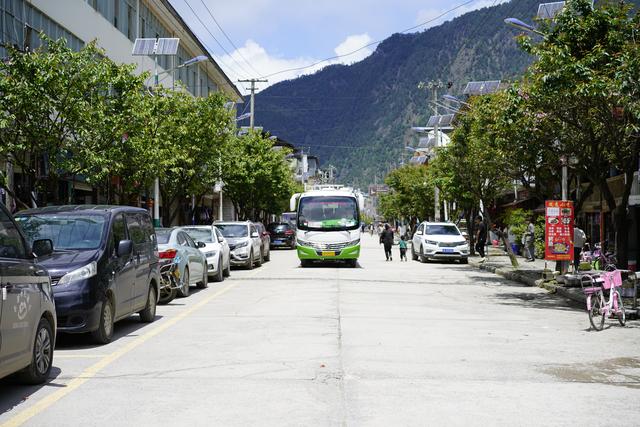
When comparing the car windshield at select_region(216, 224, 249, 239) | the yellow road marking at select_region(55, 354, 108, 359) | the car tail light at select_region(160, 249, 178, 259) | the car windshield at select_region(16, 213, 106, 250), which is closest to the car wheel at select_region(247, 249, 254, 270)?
the car windshield at select_region(216, 224, 249, 239)

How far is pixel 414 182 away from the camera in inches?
2456

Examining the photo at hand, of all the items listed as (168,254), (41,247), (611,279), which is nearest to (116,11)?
(168,254)

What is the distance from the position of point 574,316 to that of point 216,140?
19.9 metres

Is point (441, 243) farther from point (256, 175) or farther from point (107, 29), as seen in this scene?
point (256, 175)

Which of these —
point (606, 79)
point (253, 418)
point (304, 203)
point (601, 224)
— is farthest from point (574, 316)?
point (601, 224)

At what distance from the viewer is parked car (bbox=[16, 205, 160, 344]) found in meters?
10.0

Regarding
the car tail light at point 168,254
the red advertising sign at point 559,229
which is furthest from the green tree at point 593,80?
the car tail light at point 168,254

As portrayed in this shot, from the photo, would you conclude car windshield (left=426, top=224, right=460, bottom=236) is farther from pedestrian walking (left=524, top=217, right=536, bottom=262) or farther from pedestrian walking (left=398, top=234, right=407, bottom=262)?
pedestrian walking (left=524, top=217, right=536, bottom=262)

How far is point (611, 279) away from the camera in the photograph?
12.9 meters

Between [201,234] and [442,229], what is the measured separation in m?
15.5

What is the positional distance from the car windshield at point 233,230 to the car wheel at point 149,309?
50.7ft

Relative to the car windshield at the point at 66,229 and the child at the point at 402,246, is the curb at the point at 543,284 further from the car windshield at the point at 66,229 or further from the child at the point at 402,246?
the car windshield at the point at 66,229

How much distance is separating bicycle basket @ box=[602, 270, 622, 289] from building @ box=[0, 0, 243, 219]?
49.0 ft

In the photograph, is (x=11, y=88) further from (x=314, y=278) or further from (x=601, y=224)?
(x=601, y=224)
